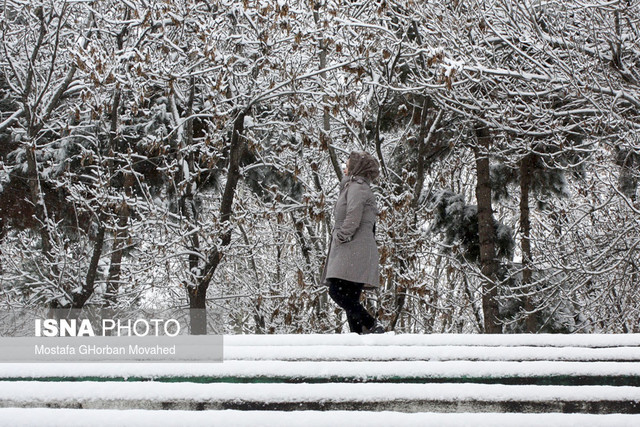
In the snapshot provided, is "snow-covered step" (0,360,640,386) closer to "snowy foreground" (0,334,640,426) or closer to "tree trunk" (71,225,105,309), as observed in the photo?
"snowy foreground" (0,334,640,426)

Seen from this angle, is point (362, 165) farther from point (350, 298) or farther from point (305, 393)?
point (305, 393)

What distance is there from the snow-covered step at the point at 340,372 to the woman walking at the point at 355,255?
245 cm

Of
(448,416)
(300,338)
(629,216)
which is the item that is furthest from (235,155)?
(448,416)

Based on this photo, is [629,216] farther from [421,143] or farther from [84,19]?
[84,19]

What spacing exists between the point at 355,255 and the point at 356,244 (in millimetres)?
94

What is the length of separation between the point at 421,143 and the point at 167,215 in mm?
4400

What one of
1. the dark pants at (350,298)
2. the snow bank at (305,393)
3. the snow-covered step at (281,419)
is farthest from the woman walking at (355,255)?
the snow-covered step at (281,419)

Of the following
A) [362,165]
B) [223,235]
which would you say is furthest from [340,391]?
[223,235]

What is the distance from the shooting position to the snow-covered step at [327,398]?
2.83m

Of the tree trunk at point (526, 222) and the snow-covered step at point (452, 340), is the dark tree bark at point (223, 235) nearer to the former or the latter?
the tree trunk at point (526, 222)

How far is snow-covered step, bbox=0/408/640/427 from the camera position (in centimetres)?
238

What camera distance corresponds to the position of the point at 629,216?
10.7 meters

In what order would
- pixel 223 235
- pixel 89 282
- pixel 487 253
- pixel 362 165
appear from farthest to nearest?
pixel 487 253
pixel 89 282
pixel 223 235
pixel 362 165

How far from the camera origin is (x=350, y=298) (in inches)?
242
